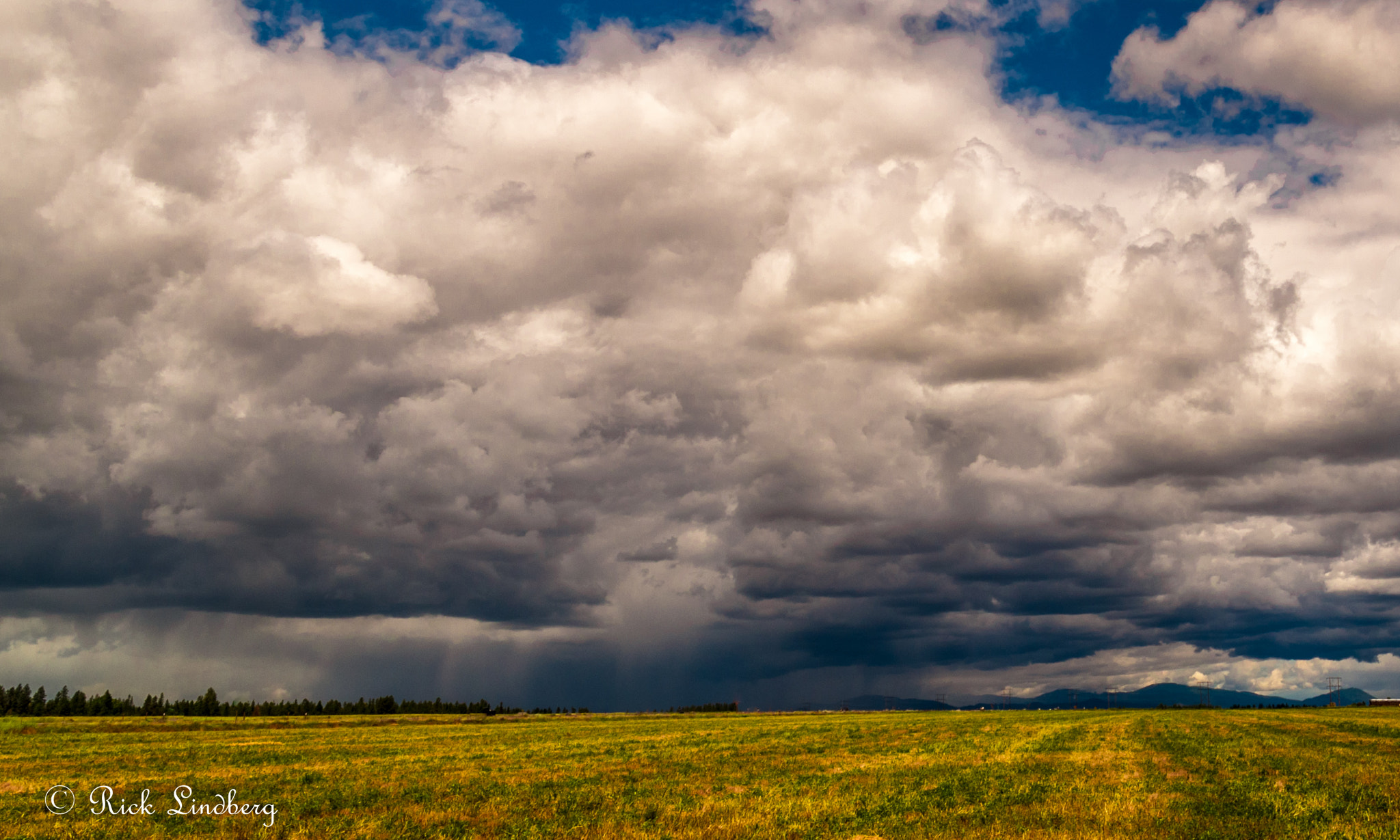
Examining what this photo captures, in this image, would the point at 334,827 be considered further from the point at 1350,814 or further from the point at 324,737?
the point at 324,737

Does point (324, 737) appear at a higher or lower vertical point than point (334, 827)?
lower

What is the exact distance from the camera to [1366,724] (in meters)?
81.1

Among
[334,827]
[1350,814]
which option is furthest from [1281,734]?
[334,827]

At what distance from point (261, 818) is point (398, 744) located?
39.5 m

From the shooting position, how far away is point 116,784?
31.9 m

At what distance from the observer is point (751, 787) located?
2908 cm

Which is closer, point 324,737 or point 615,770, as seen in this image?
point 615,770

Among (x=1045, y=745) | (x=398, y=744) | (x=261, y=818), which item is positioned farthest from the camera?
(x=398, y=744)

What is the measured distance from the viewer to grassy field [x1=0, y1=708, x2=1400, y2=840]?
21.3 m

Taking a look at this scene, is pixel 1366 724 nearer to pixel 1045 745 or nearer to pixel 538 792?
pixel 1045 745

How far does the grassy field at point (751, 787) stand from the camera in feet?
69.9

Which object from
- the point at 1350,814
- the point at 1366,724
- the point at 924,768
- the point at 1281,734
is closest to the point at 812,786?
the point at 924,768

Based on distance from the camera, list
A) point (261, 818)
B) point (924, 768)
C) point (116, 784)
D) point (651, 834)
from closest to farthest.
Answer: point (651, 834) < point (261, 818) < point (116, 784) < point (924, 768)

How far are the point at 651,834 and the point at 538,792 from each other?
972 centimetres
